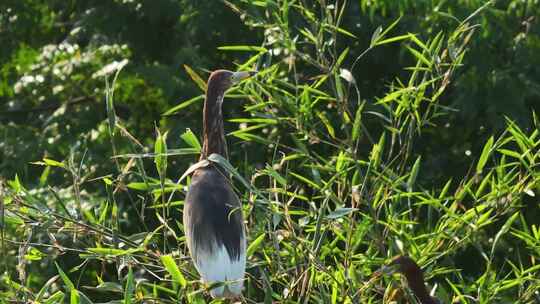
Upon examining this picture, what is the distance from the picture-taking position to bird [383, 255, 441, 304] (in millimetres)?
3098

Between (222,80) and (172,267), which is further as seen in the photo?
(222,80)

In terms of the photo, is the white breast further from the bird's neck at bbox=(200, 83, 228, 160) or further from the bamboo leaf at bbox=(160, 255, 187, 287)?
the bird's neck at bbox=(200, 83, 228, 160)

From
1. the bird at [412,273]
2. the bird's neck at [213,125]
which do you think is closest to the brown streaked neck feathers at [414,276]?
the bird at [412,273]

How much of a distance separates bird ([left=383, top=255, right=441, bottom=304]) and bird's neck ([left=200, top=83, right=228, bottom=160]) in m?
0.77

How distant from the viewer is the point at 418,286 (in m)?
3.26

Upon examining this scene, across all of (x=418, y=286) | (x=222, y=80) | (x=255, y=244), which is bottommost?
(x=418, y=286)

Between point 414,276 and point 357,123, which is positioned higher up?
point 357,123

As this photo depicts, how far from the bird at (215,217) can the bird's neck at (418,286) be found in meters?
0.41

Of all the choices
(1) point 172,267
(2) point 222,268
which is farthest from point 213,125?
(1) point 172,267

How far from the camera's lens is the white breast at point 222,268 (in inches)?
125

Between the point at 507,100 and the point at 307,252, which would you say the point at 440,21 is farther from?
the point at 307,252

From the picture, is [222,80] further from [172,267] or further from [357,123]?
[172,267]

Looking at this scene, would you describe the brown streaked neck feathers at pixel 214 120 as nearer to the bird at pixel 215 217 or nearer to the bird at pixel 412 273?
the bird at pixel 215 217

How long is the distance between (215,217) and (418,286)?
606mm
